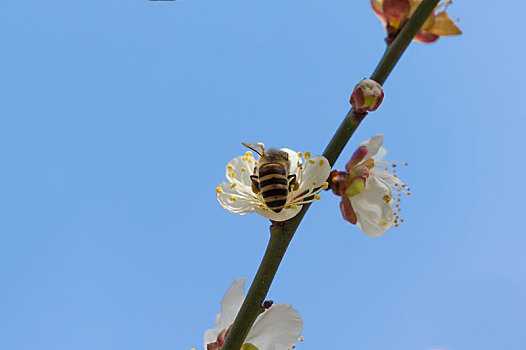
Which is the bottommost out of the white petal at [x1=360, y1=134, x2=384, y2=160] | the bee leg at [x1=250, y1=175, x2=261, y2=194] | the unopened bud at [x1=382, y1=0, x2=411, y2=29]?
the bee leg at [x1=250, y1=175, x2=261, y2=194]

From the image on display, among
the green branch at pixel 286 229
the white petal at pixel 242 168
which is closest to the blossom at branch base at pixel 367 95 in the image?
the green branch at pixel 286 229

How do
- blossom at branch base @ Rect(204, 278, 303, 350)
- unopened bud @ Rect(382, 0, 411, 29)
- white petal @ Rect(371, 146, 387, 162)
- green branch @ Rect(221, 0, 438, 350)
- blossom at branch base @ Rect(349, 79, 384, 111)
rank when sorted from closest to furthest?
green branch @ Rect(221, 0, 438, 350) < blossom at branch base @ Rect(349, 79, 384, 111) < blossom at branch base @ Rect(204, 278, 303, 350) < unopened bud @ Rect(382, 0, 411, 29) < white petal @ Rect(371, 146, 387, 162)

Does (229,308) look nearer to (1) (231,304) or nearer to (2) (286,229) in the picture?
(1) (231,304)

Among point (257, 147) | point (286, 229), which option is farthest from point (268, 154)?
point (286, 229)

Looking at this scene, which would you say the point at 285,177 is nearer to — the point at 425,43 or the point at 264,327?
the point at 264,327

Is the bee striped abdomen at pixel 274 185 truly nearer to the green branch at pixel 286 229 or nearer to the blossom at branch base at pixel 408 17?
the green branch at pixel 286 229

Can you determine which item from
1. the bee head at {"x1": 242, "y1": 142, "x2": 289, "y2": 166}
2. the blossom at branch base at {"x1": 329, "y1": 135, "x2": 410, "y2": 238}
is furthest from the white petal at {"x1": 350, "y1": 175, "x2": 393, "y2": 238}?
the bee head at {"x1": 242, "y1": 142, "x2": 289, "y2": 166}

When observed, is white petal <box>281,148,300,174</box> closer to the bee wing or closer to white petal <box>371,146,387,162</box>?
the bee wing
